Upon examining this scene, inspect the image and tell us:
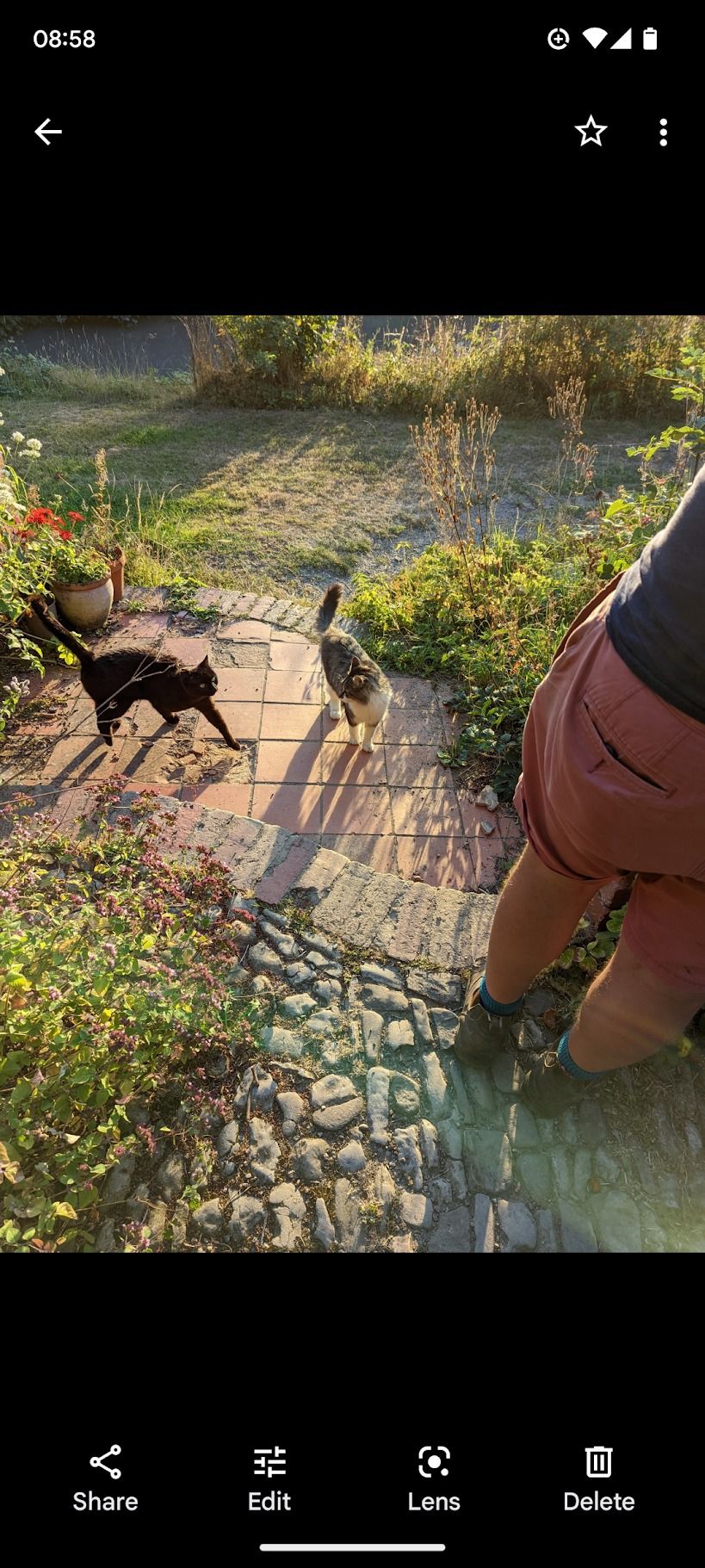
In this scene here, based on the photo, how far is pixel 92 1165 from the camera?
204 centimetres

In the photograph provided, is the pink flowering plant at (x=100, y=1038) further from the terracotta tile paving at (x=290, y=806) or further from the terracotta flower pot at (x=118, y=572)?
the terracotta flower pot at (x=118, y=572)

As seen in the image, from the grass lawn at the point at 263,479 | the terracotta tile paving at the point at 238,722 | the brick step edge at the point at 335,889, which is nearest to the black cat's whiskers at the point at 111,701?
the brick step edge at the point at 335,889

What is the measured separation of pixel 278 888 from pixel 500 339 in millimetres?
8154

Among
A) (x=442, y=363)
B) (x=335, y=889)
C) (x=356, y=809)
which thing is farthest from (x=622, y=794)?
(x=442, y=363)

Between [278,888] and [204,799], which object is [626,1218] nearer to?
[278,888]

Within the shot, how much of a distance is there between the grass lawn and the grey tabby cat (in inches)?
69.8

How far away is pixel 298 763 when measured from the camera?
3.74 m

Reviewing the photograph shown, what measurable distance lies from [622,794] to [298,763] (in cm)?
246

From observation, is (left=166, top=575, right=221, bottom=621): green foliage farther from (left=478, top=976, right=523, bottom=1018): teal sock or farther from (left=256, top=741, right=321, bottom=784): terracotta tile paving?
(left=478, top=976, right=523, bottom=1018): teal sock
